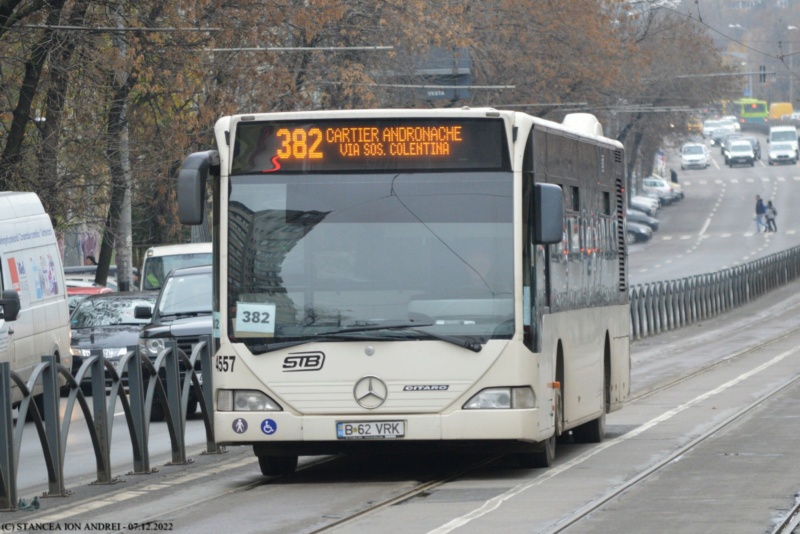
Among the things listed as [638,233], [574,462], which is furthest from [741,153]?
[574,462]

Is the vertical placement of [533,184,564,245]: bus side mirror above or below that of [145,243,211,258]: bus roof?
above

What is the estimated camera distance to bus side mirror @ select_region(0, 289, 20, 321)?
615 inches

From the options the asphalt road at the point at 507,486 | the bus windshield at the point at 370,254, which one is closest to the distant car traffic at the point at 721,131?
the asphalt road at the point at 507,486

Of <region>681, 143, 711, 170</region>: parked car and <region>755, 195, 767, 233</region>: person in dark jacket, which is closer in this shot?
<region>755, 195, 767, 233</region>: person in dark jacket

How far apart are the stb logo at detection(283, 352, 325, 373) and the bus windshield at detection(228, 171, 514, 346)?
0.13m

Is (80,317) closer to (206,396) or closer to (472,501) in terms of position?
(206,396)

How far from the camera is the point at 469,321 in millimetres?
10875

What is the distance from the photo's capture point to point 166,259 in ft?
94.2

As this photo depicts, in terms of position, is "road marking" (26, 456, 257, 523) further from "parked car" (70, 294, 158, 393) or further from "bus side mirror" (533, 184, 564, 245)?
"parked car" (70, 294, 158, 393)

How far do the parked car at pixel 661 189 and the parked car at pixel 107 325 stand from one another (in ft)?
221

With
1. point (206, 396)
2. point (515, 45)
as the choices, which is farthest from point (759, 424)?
point (515, 45)

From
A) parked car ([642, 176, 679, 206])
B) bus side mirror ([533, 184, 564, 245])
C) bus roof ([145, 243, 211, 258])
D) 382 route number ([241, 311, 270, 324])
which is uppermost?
parked car ([642, 176, 679, 206])

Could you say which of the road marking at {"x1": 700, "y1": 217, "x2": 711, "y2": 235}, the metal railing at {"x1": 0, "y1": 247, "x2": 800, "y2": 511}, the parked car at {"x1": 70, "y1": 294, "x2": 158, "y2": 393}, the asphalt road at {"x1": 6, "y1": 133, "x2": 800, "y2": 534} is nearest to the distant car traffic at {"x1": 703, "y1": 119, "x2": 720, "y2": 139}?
Answer: the road marking at {"x1": 700, "y1": 217, "x2": 711, "y2": 235}

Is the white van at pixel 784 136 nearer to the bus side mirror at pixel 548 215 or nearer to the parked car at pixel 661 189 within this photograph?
the parked car at pixel 661 189
